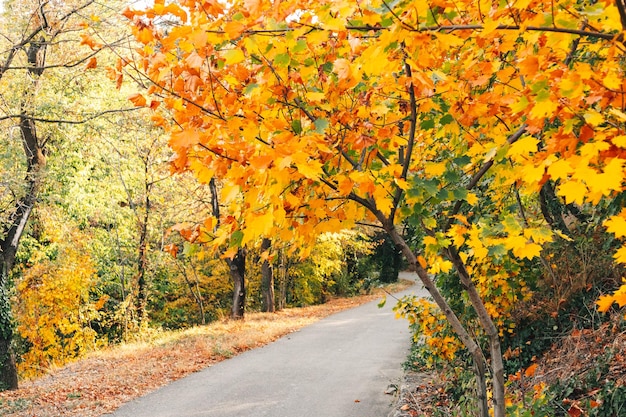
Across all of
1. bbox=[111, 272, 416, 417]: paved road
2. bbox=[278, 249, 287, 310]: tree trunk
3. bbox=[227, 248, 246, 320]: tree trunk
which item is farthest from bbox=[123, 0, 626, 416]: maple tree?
bbox=[278, 249, 287, 310]: tree trunk

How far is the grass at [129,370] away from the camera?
8.13 metres

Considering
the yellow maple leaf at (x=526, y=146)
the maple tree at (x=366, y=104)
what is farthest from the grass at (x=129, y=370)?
the yellow maple leaf at (x=526, y=146)

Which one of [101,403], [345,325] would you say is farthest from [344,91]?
[345,325]

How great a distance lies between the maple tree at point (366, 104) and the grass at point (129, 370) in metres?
6.66

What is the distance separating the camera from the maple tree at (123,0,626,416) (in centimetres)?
191

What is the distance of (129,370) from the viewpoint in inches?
A: 401

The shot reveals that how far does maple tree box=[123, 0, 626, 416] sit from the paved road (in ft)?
16.0

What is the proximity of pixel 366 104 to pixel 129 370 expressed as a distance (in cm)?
938

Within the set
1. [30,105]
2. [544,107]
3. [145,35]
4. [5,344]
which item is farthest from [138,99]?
[5,344]

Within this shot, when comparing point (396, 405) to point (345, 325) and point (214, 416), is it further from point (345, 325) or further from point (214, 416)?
point (345, 325)

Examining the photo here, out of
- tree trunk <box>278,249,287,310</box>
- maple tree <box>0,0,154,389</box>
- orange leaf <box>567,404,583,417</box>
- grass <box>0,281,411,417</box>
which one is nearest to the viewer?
orange leaf <box>567,404,583,417</box>

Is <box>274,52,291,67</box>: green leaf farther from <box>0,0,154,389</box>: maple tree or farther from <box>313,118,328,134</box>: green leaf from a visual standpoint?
<box>0,0,154,389</box>: maple tree

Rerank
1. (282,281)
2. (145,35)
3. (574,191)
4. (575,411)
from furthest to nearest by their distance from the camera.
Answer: (282,281)
(575,411)
(145,35)
(574,191)

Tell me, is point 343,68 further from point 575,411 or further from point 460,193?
point 575,411
